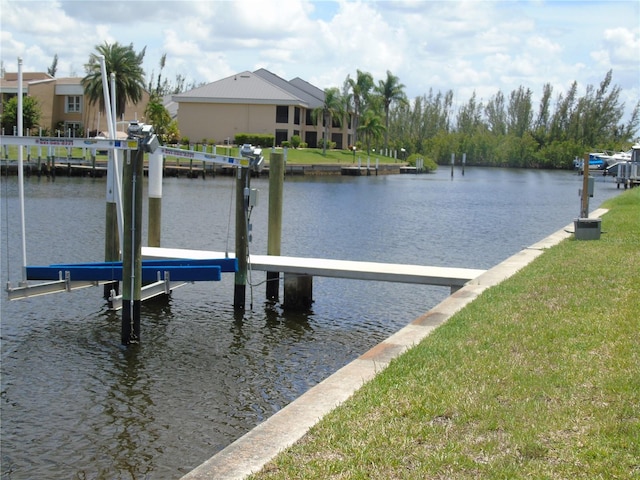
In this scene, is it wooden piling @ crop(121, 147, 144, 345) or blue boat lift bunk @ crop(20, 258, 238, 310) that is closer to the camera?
wooden piling @ crop(121, 147, 144, 345)

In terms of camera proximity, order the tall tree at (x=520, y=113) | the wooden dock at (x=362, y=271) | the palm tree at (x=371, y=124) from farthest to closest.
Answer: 1. the tall tree at (x=520, y=113)
2. the palm tree at (x=371, y=124)
3. the wooden dock at (x=362, y=271)

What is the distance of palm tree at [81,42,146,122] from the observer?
75250 mm

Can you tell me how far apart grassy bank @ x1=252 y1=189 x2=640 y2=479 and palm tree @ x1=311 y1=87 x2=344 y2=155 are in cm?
8706

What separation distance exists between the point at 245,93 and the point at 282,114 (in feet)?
15.6

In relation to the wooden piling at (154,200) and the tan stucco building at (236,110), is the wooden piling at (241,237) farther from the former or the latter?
the tan stucco building at (236,110)

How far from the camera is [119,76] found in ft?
252

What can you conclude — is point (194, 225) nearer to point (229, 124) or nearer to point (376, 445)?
point (376, 445)

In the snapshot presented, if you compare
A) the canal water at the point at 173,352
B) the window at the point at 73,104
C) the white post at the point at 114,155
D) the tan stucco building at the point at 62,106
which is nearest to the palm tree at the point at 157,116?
the tan stucco building at the point at 62,106

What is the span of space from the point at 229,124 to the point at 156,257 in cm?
7586

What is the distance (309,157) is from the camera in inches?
3484

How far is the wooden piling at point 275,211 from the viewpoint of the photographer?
653 inches

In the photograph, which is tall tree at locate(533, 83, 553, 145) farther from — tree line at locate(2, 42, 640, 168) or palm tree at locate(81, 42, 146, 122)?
palm tree at locate(81, 42, 146, 122)

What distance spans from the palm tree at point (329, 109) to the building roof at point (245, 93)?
1.24 m

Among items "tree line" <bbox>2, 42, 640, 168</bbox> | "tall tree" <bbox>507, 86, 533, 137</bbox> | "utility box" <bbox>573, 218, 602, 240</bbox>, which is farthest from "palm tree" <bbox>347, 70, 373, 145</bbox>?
"utility box" <bbox>573, 218, 602, 240</bbox>
